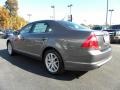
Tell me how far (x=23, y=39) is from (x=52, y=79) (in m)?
2.32

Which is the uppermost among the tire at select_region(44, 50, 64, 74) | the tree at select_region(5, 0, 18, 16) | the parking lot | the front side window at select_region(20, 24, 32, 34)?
the tree at select_region(5, 0, 18, 16)

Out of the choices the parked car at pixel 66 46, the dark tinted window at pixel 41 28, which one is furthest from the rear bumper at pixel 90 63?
the dark tinted window at pixel 41 28

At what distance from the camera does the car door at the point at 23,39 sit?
22.7ft

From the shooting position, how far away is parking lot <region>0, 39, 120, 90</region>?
15.8 ft

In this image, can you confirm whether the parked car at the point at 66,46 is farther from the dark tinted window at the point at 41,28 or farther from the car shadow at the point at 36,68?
the car shadow at the point at 36,68

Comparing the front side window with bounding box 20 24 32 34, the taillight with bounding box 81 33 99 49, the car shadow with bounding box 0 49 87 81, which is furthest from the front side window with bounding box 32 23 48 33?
the taillight with bounding box 81 33 99 49

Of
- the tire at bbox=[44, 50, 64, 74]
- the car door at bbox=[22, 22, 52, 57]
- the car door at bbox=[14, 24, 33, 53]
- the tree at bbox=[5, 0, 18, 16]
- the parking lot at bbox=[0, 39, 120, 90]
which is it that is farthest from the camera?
the tree at bbox=[5, 0, 18, 16]

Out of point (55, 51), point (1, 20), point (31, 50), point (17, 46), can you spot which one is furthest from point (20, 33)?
point (1, 20)

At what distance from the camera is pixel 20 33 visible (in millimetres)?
7504

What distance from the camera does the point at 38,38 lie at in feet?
20.5

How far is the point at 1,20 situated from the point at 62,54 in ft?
205

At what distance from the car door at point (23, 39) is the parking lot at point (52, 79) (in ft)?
2.19

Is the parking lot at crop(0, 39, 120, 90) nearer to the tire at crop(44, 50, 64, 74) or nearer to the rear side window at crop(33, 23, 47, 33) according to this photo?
the tire at crop(44, 50, 64, 74)

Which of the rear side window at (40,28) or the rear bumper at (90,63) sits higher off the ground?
the rear side window at (40,28)
